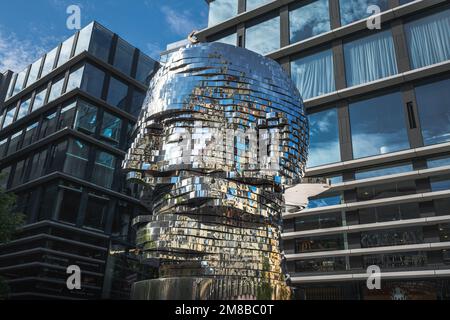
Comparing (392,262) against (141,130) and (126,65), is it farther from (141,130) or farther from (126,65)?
(126,65)

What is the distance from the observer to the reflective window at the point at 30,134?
32562 millimetres

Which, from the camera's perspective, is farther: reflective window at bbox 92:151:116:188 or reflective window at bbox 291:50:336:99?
reflective window at bbox 92:151:116:188

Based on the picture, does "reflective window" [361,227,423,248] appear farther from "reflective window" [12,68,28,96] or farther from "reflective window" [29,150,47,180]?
"reflective window" [12,68,28,96]

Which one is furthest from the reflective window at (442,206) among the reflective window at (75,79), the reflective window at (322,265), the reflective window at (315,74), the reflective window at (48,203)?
the reflective window at (75,79)

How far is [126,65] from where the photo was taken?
113 feet

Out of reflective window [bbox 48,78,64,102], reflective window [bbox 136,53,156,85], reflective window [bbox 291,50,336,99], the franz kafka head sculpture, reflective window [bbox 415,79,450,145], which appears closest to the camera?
the franz kafka head sculpture

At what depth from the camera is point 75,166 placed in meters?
28.6

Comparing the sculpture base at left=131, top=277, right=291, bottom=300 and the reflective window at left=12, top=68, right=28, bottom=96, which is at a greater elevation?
the reflective window at left=12, top=68, right=28, bottom=96

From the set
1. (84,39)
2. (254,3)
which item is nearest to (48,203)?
(84,39)

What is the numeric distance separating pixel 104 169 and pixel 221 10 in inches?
677

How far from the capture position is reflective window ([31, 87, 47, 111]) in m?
33.4

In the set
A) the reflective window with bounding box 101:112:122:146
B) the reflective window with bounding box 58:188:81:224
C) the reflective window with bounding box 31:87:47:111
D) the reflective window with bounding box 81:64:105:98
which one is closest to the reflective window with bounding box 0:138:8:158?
the reflective window with bounding box 31:87:47:111

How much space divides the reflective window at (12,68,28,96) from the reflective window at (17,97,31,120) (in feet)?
6.59
